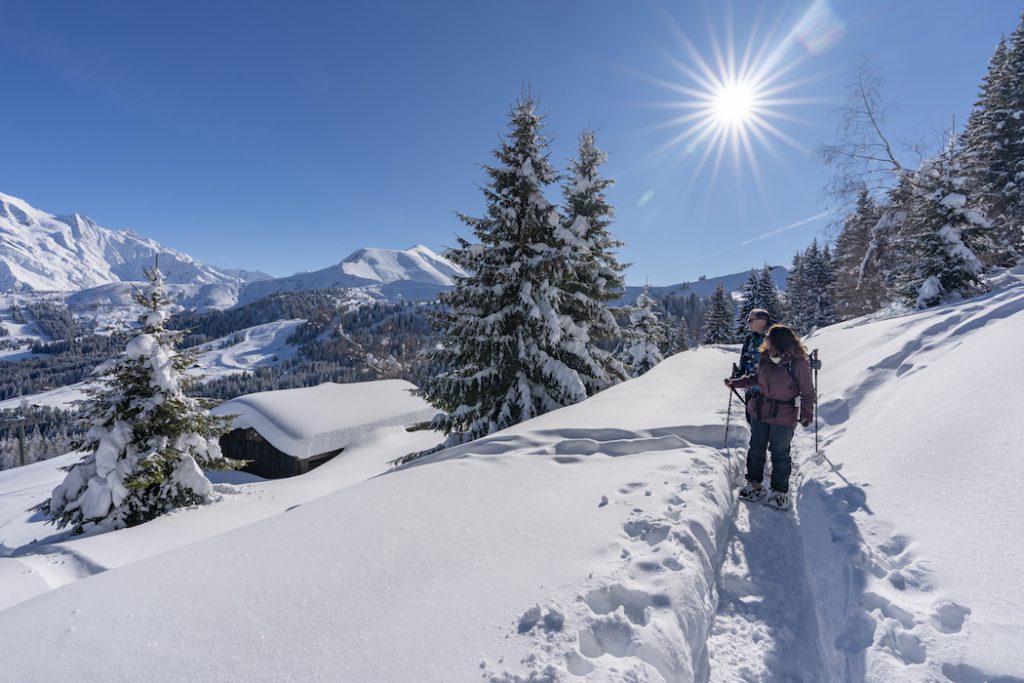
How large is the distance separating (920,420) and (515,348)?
8443 millimetres

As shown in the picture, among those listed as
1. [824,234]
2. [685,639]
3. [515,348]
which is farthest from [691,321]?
[685,639]

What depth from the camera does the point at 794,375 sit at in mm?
4984

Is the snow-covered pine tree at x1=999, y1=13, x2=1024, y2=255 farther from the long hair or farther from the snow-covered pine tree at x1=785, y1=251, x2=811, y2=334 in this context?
the long hair

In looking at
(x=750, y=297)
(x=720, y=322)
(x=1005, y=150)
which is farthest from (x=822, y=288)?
(x=1005, y=150)

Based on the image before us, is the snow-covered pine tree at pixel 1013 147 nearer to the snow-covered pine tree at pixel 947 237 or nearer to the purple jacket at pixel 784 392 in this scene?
the snow-covered pine tree at pixel 947 237

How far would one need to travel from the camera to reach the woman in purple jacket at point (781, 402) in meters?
4.95

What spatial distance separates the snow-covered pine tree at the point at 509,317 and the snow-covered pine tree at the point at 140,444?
24.5ft

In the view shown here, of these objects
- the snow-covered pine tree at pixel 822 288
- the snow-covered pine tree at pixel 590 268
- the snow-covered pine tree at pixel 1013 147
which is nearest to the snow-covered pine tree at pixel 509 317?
the snow-covered pine tree at pixel 590 268

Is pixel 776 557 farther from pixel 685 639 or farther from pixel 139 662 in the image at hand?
pixel 139 662

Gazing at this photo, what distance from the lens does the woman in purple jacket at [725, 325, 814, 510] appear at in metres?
4.95

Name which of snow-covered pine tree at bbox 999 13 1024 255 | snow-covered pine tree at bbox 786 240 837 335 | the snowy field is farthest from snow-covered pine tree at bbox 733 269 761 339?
the snowy field

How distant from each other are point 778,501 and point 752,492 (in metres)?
0.30

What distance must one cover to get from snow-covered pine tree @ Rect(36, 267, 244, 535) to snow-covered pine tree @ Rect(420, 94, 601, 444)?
24.5 feet

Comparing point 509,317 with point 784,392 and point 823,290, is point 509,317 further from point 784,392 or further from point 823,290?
point 823,290
